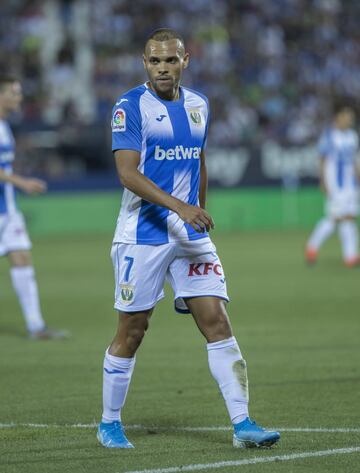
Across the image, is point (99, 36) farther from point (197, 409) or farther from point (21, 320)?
point (197, 409)

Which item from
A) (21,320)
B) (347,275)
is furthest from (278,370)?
(347,275)

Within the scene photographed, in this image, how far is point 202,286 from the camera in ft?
21.4

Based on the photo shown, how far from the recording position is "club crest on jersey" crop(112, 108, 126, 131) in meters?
6.43

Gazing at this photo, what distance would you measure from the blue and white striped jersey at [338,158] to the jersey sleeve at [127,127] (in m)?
13.1

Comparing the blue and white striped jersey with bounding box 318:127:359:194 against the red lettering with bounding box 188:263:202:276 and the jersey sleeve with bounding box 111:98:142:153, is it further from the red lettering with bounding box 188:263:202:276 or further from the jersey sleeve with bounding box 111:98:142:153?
the jersey sleeve with bounding box 111:98:142:153

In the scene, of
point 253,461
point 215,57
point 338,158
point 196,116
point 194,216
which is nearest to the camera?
point 253,461

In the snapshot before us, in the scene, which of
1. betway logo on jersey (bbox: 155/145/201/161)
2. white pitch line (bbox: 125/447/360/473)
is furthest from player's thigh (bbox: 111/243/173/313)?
white pitch line (bbox: 125/447/360/473)

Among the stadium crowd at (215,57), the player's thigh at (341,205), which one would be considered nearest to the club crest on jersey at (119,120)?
the player's thigh at (341,205)

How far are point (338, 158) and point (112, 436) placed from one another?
13.6 metres

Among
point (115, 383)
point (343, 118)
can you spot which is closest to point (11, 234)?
point (115, 383)

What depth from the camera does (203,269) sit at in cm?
657

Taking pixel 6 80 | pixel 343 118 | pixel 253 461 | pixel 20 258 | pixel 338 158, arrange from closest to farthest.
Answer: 1. pixel 253 461
2. pixel 6 80
3. pixel 20 258
4. pixel 343 118
5. pixel 338 158

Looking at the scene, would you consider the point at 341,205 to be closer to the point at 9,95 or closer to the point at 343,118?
the point at 343,118

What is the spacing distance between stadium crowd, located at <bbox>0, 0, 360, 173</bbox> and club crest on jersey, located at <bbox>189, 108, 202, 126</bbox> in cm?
2139
